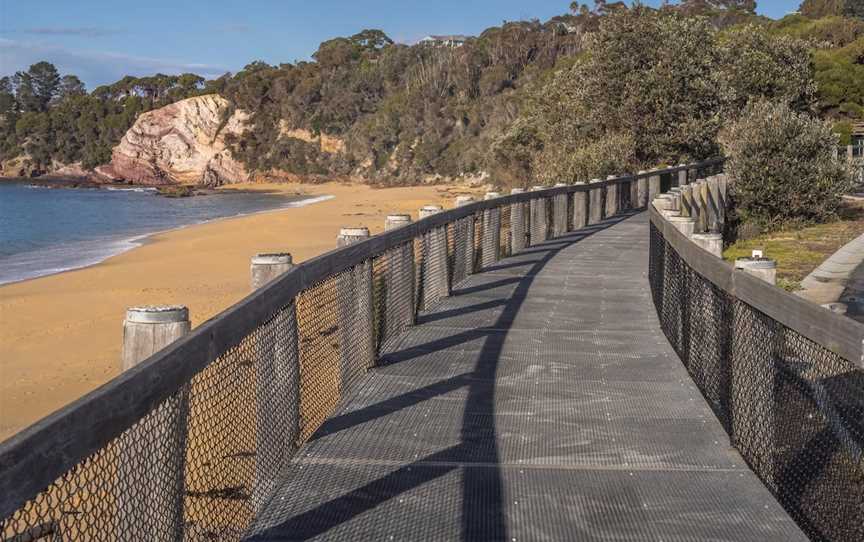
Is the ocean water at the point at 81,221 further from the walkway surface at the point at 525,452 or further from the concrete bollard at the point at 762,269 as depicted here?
the concrete bollard at the point at 762,269

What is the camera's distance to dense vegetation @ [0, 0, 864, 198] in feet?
127

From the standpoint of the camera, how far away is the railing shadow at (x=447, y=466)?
5.06 meters

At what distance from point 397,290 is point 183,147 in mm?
117799

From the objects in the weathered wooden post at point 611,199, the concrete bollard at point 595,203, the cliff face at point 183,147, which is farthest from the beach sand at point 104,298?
the cliff face at point 183,147

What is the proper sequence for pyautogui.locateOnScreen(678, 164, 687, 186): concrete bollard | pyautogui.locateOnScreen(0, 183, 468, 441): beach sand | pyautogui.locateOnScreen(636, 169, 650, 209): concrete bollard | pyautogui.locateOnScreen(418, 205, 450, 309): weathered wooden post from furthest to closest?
pyautogui.locateOnScreen(636, 169, 650, 209): concrete bollard, pyautogui.locateOnScreen(678, 164, 687, 186): concrete bollard, pyautogui.locateOnScreen(0, 183, 468, 441): beach sand, pyautogui.locateOnScreen(418, 205, 450, 309): weathered wooden post

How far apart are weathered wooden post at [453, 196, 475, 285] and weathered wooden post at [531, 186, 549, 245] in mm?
5071

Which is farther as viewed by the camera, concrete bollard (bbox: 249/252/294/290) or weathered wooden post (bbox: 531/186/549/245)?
weathered wooden post (bbox: 531/186/549/245)

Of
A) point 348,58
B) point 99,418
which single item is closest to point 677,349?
point 99,418

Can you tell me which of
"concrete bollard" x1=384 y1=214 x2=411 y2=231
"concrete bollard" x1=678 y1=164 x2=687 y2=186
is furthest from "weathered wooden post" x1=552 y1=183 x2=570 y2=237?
"concrete bollard" x1=384 y1=214 x2=411 y2=231

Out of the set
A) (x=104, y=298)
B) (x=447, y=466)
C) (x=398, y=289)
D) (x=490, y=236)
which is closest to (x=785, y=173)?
(x=490, y=236)

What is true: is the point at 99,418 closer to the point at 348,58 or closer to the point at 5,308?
the point at 5,308

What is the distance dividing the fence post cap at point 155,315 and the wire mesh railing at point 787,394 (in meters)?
2.77

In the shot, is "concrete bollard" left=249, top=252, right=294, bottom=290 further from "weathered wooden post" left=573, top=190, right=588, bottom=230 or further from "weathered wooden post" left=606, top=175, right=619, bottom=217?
"weathered wooden post" left=606, top=175, right=619, bottom=217

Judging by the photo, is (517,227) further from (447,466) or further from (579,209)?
(447,466)
